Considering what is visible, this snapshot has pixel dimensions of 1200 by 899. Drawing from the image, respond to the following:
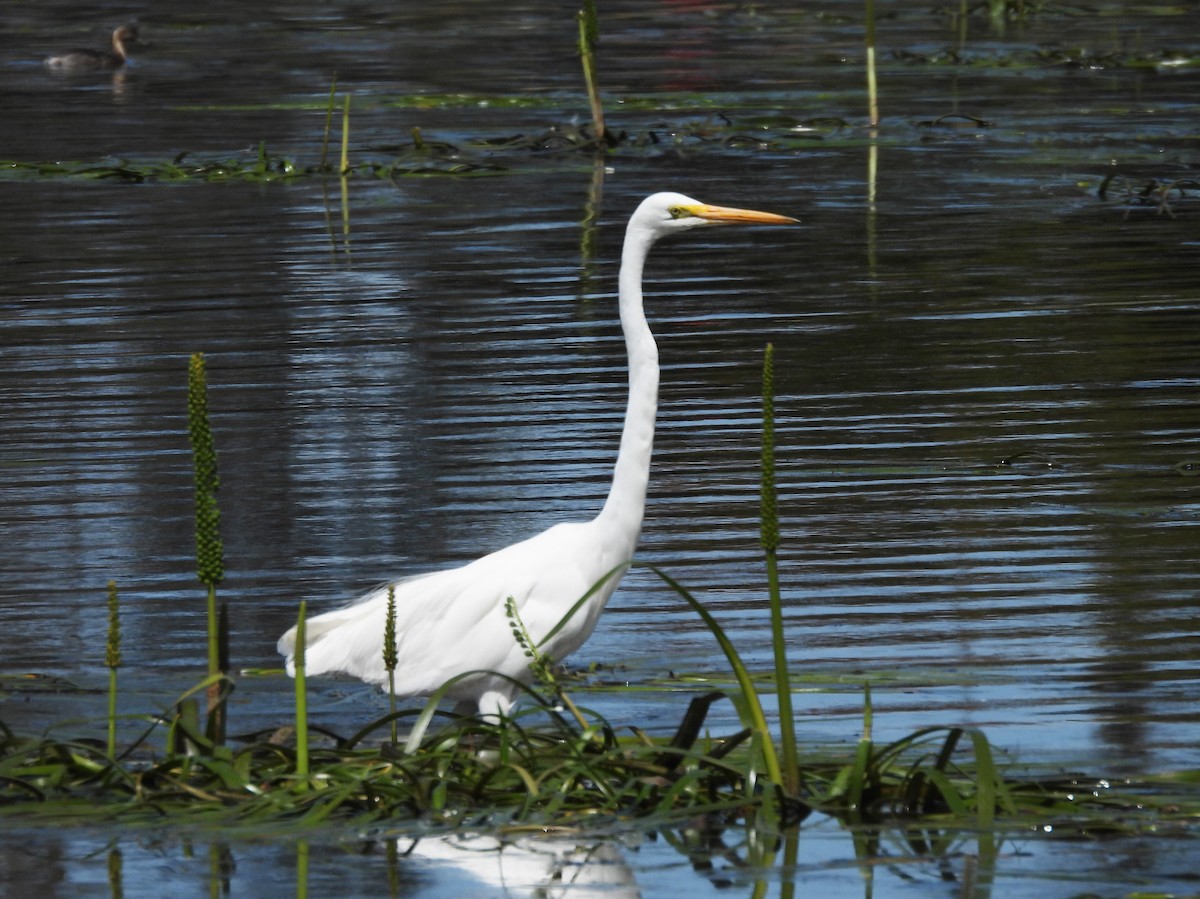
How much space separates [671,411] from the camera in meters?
9.91

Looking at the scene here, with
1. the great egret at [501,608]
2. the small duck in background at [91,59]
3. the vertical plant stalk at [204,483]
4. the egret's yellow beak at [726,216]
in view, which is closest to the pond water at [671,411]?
the great egret at [501,608]

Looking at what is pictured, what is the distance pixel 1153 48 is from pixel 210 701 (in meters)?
21.7

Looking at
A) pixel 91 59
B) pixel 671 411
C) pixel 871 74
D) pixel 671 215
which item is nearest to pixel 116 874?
pixel 671 215

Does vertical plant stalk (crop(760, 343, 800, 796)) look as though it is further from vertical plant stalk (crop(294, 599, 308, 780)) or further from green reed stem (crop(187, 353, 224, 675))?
green reed stem (crop(187, 353, 224, 675))

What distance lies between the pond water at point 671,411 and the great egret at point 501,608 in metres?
0.40

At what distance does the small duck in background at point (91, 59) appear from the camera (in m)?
25.7

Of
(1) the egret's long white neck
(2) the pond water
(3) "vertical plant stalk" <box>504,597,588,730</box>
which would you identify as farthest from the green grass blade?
(1) the egret's long white neck

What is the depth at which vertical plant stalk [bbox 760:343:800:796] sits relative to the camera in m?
4.53

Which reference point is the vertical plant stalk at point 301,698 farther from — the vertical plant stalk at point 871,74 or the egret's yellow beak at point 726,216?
the vertical plant stalk at point 871,74

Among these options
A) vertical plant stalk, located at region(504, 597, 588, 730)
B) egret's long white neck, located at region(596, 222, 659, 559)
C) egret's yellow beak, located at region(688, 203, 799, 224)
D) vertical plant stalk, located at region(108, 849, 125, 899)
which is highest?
egret's yellow beak, located at region(688, 203, 799, 224)

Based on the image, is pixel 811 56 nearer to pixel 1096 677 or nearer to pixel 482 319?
pixel 482 319

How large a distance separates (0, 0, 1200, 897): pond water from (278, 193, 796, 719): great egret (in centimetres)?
Answer: 40

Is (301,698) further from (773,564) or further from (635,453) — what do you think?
(635,453)

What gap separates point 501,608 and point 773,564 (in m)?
1.20
